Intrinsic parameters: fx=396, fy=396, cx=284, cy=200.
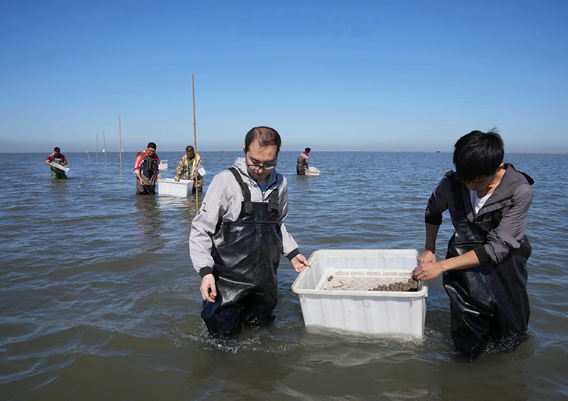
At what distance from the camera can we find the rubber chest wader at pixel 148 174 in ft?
42.3

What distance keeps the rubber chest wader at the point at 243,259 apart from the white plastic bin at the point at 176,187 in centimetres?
988

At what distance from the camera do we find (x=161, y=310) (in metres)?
4.41

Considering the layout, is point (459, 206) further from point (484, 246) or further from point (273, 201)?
point (273, 201)

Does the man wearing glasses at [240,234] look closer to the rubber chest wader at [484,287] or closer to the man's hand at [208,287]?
the man's hand at [208,287]

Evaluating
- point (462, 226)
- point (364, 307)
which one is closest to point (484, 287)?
point (462, 226)

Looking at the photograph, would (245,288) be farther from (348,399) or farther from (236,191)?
(348,399)

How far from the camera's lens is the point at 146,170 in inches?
511

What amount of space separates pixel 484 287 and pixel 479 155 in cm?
104

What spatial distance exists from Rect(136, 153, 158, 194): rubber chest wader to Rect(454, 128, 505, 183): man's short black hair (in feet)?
38.4

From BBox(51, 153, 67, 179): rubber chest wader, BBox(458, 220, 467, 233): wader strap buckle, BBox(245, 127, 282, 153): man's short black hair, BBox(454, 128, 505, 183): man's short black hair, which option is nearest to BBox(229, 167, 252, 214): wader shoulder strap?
BBox(245, 127, 282, 153): man's short black hair

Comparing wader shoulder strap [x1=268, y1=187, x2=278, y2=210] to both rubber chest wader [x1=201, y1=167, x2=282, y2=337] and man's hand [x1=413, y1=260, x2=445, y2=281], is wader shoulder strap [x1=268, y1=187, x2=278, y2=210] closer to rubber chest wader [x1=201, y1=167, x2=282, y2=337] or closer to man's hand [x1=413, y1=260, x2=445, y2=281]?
rubber chest wader [x1=201, y1=167, x2=282, y2=337]

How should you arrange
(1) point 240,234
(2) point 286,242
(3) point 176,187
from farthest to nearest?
(3) point 176,187
(2) point 286,242
(1) point 240,234

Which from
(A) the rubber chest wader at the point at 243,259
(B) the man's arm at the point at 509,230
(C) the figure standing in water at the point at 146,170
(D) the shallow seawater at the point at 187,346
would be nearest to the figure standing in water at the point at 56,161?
(C) the figure standing in water at the point at 146,170

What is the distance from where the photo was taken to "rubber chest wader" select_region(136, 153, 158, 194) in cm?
1288
